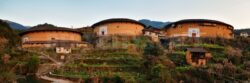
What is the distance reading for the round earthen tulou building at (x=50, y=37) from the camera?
137ft

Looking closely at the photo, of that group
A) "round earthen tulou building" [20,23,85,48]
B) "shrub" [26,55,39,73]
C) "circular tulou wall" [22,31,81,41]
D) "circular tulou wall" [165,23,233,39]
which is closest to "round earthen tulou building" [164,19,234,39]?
"circular tulou wall" [165,23,233,39]

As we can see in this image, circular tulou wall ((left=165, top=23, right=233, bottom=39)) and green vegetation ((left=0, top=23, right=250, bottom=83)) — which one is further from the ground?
circular tulou wall ((left=165, top=23, right=233, bottom=39))

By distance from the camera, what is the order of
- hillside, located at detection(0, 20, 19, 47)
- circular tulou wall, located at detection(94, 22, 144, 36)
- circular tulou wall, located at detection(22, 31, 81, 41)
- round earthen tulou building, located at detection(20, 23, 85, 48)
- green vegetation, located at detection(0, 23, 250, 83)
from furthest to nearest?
circular tulou wall, located at detection(94, 22, 144, 36)
circular tulou wall, located at detection(22, 31, 81, 41)
hillside, located at detection(0, 20, 19, 47)
round earthen tulou building, located at detection(20, 23, 85, 48)
green vegetation, located at detection(0, 23, 250, 83)

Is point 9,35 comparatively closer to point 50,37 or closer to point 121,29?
point 50,37

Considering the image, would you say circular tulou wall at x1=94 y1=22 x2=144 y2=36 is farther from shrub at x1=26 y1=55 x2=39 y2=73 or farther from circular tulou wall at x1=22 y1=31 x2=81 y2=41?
shrub at x1=26 y1=55 x2=39 y2=73

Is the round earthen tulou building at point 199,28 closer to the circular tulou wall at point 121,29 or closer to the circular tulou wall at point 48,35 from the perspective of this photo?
the circular tulou wall at point 121,29

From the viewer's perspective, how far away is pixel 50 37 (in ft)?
143

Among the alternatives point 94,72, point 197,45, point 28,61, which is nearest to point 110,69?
point 94,72

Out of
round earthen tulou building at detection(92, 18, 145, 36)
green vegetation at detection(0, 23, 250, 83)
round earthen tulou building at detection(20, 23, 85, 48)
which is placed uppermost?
round earthen tulou building at detection(92, 18, 145, 36)

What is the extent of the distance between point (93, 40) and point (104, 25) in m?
2.08

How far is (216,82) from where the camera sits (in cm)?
3238

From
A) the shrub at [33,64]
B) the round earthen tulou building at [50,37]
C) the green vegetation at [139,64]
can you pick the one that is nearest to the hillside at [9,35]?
the round earthen tulou building at [50,37]

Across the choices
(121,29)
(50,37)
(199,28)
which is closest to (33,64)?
(50,37)

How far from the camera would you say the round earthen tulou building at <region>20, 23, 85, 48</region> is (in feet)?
137
